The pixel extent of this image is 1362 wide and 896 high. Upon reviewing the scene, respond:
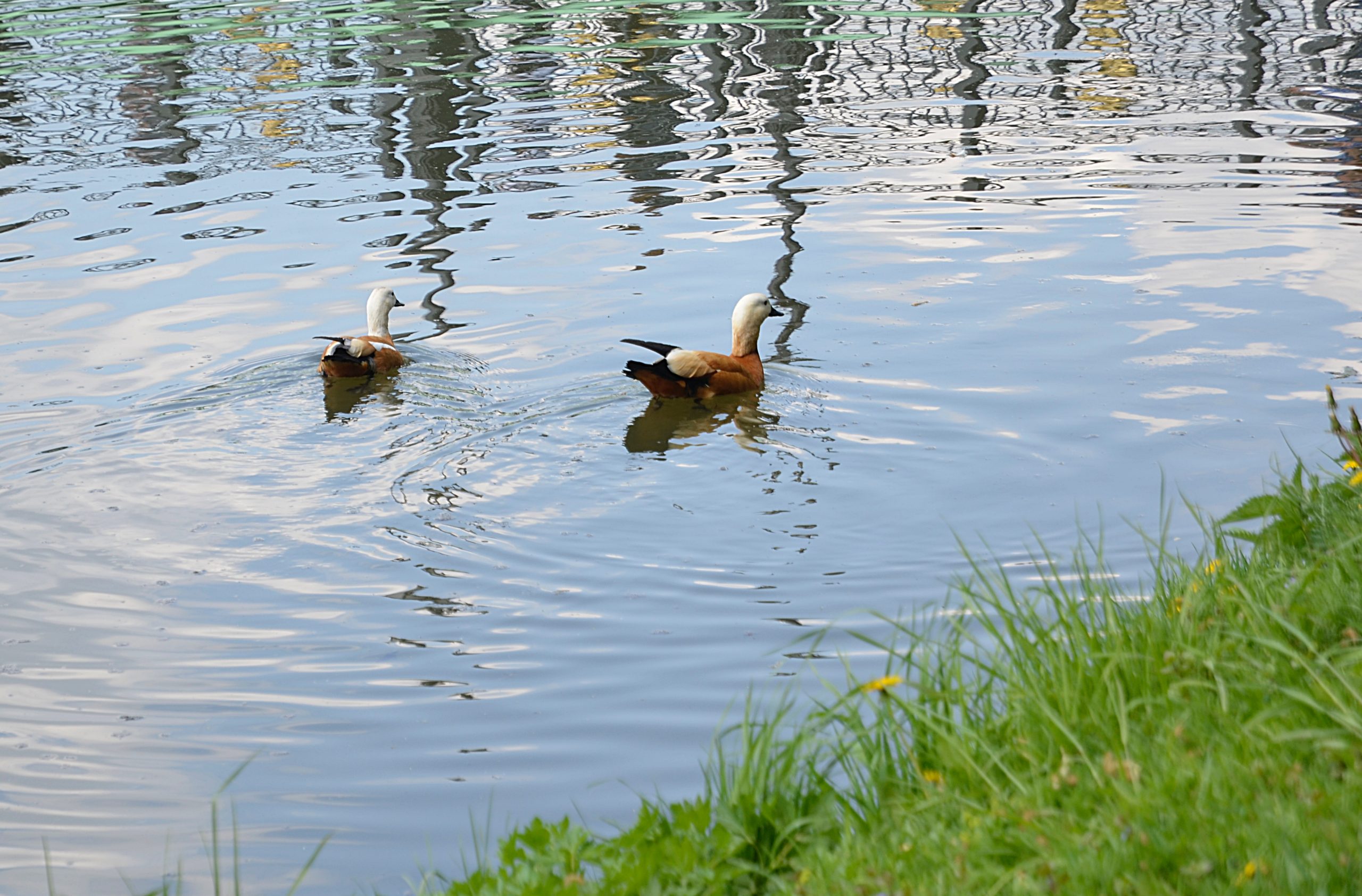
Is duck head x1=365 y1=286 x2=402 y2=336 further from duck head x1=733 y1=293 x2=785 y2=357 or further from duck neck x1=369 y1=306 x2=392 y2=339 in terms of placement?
duck head x1=733 y1=293 x2=785 y2=357

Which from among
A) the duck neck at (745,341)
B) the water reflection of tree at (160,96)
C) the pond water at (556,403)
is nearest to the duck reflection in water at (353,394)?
the pond water at (556,403)

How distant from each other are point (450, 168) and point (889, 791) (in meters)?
12.7

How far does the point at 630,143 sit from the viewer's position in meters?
16.0

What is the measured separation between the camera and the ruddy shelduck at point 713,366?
9000 mm

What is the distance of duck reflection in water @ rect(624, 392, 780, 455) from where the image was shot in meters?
8.46

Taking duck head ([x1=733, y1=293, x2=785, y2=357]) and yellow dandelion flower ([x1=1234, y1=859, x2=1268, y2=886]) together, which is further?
duck head ([x1=733, y1=293, x2=785, y2=357])

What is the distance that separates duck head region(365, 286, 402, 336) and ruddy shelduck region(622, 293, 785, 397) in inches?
78.3

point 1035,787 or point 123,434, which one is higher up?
point 1035,787

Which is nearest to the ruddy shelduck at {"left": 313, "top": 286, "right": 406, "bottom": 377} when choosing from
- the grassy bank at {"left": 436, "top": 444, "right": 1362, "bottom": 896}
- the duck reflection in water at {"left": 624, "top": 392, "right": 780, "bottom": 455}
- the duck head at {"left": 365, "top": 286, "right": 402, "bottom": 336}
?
the duck head at {"left": 365, "top": 286, "right": 402, "bottom": 336}

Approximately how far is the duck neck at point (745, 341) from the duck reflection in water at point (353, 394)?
2.33 meters

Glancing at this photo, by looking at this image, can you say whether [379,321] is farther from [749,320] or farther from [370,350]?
[749,320]

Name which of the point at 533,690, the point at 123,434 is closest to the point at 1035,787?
the point at 533,690

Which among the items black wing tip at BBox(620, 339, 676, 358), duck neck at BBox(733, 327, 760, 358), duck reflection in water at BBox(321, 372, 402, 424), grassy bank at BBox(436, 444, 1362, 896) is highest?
grassy bank at BBox(436, 444, 1362, 896)

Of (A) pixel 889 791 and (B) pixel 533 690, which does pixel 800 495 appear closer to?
(B) pixel 533 690
